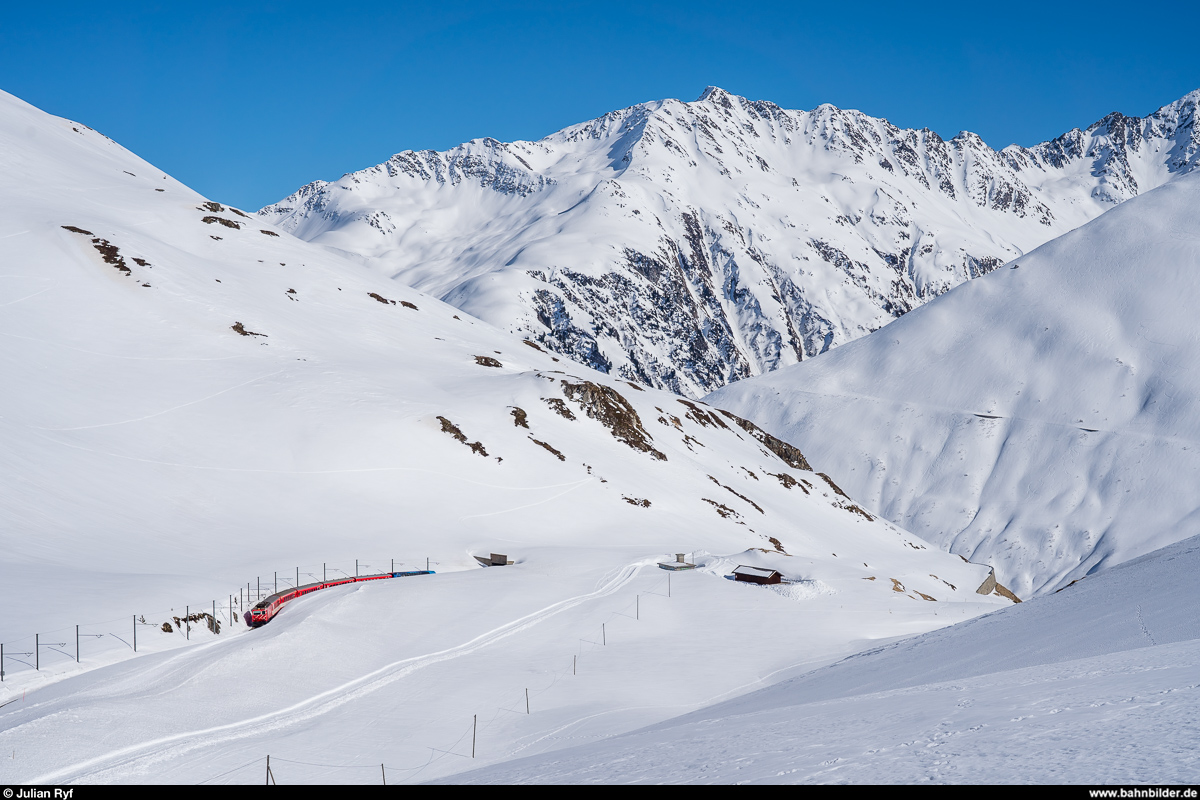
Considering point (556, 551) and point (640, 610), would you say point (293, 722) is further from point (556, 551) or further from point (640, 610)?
point (556, 551)

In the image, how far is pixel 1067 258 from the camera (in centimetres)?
18588

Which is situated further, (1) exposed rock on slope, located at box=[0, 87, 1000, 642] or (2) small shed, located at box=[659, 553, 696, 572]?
(2) small shed, located at box=[659, 553, 696, 572]

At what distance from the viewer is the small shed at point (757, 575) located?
52.4 metres

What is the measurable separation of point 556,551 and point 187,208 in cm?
8859

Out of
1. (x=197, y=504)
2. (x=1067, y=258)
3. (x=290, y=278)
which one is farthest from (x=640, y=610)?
(x=1067, y=258)

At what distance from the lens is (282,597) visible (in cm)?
4141

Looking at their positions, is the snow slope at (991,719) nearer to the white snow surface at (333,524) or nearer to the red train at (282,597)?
the white snow surface at (333,524)

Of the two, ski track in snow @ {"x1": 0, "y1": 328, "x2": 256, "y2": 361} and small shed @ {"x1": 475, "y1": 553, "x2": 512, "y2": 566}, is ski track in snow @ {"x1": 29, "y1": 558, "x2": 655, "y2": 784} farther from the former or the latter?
ski track in snow @ {"x1": 0, "y1": 328, "x2": 256, "y2": 361}

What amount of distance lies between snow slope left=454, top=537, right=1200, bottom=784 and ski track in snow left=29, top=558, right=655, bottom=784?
10.1m

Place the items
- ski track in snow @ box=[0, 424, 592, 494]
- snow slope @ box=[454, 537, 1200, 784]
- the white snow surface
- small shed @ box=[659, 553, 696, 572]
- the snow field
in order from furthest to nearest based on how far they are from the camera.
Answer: ski track in snow @ box=[0, 424, 592, 494] < small shed @ box=[659, 553, 696, 572] < the white snow surface < the snow field < snow slope @ box=[454, 537, 1200, 784]

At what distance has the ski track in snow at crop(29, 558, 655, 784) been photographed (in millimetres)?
21234

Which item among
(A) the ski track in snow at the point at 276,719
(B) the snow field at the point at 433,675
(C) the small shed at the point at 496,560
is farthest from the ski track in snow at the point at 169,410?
(A) the ski track in snow at the point at 276,719

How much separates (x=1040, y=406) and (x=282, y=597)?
163 metres

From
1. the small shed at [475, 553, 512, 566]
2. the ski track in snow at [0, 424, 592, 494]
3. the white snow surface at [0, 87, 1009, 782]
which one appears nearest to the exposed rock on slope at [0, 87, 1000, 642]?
the ski track in snow at [0, 424, 592, 494]
